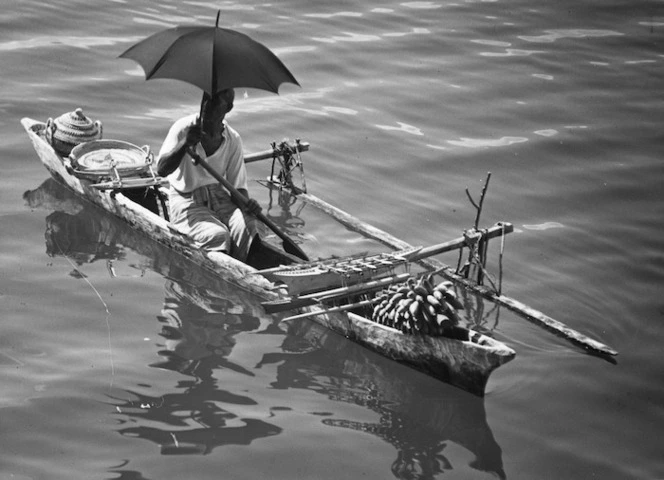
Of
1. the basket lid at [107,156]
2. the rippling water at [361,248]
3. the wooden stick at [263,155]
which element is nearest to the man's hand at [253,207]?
the rippling water at [361,248]

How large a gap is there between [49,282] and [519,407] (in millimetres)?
3345

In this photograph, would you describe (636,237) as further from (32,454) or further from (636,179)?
(32,454)

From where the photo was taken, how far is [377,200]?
902 cm

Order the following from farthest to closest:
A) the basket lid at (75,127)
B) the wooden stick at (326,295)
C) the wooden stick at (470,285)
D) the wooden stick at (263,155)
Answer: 1. the wooden stick at (263,155)
2. the basket lid at (75,127)
3. the wooden stick at (470,285)
4. the wooden stick at (326,295)

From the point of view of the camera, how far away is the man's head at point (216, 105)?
22.4 ft

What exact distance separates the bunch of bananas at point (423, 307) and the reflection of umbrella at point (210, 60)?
1.58m

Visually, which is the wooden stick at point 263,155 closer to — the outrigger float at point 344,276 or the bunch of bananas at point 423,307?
the outrigger float at point 344,276

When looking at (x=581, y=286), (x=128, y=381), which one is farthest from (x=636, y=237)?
(x=128, y=381)

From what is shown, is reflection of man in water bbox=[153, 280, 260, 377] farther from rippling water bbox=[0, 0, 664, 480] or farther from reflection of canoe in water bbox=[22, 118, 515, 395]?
reflection of canoe in water bbox=[22, 118, 515, 395]

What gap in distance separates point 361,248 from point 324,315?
1569 millimetres

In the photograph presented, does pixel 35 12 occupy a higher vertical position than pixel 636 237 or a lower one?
higher

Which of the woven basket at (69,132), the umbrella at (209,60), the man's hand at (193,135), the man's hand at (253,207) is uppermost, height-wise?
the umbrella at (209,60)

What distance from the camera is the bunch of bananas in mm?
6051

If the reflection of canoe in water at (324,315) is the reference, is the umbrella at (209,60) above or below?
above
